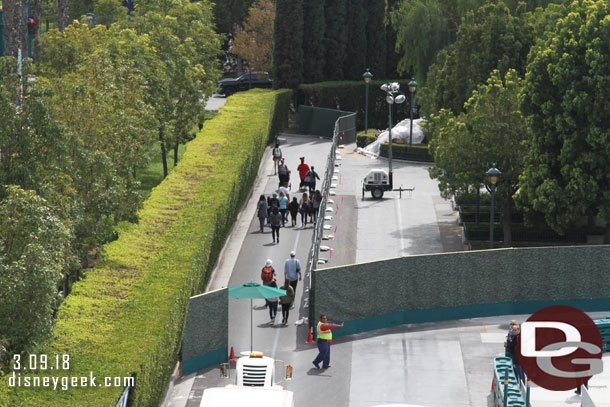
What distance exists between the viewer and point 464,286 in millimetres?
32781

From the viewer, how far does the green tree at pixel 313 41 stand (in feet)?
239

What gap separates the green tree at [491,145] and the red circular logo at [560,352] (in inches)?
393

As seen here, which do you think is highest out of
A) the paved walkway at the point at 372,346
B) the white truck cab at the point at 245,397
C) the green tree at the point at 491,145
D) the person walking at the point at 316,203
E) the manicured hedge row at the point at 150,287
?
the green tree at the point at 491,145

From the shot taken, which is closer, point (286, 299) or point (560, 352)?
point (560, 352)

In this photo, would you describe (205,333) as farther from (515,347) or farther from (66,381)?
(515,347)

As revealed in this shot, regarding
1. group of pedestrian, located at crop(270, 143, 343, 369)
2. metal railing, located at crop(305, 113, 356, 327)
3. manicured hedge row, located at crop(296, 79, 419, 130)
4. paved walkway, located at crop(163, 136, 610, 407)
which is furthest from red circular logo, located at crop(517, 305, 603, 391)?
manicured hedge row, located at crop(296, 79, 419, 130)

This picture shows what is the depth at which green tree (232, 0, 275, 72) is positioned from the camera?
84.3 m

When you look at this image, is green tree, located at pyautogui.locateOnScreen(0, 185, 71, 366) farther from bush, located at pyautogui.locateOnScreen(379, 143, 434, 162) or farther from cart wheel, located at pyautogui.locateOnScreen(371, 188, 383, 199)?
bush, located at pyautogui.locateOnScreen(379, 143, 434, 162)

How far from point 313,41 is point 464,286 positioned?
43.6 m

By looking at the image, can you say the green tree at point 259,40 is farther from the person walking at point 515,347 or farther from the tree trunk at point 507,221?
the person walking at point 515,347

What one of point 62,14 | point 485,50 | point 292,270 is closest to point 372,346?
point 292,270

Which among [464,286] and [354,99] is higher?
[354,99]

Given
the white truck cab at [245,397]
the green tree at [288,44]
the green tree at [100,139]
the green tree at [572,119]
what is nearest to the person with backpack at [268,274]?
the green tree at [100,139]

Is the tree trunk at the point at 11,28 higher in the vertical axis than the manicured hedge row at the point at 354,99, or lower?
higher
